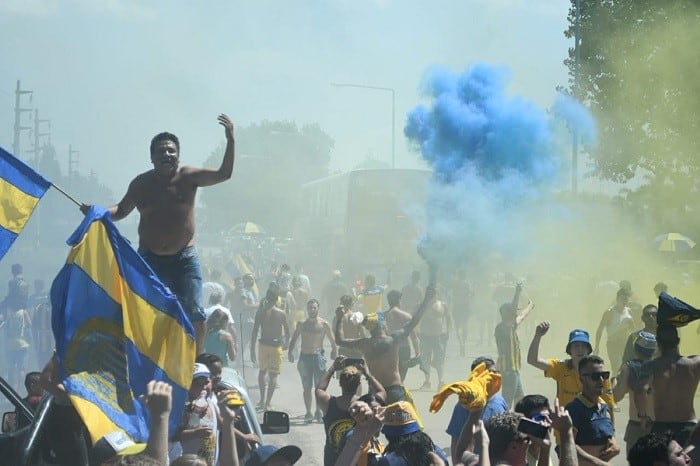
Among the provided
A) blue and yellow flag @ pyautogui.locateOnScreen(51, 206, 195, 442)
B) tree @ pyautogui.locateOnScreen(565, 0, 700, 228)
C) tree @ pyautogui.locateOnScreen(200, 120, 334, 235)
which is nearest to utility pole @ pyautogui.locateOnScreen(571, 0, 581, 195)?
tree @ pyautogui.locateOnScreen(565, 0, 700, 228)

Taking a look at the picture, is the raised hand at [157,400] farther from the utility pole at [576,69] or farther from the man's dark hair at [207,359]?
the utility pole at [576,69]

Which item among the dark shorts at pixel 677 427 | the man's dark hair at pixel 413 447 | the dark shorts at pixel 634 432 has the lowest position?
the dark shorts at pixel 634 432

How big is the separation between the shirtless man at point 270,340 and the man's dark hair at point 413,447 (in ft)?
33.7

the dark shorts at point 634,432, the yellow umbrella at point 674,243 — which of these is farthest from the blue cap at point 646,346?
the yellow umbrella at point 674,243

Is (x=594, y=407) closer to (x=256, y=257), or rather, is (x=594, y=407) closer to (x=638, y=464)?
(x=638, y=464)

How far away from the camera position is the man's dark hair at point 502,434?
4.79 m

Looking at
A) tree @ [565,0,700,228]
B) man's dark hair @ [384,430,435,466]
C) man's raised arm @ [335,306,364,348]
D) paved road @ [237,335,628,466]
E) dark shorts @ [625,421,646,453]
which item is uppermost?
tree @ [565,0,700,228]

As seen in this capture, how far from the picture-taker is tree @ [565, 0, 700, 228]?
896 inches

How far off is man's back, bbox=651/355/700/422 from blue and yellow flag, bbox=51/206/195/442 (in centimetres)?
371

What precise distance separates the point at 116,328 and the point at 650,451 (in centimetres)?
252

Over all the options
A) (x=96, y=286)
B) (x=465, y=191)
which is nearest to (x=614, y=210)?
(x=465, y=191)

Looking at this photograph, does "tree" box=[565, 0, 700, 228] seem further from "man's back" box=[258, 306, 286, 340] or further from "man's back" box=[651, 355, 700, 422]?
"man's back" box=[651, 355, 700, 422]

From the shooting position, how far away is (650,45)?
2348cm

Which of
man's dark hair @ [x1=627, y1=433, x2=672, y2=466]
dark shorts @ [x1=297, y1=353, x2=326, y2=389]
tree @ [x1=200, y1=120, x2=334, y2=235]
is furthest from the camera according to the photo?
tree @ [x1=200, y1=120, x2=334, y2=235]
